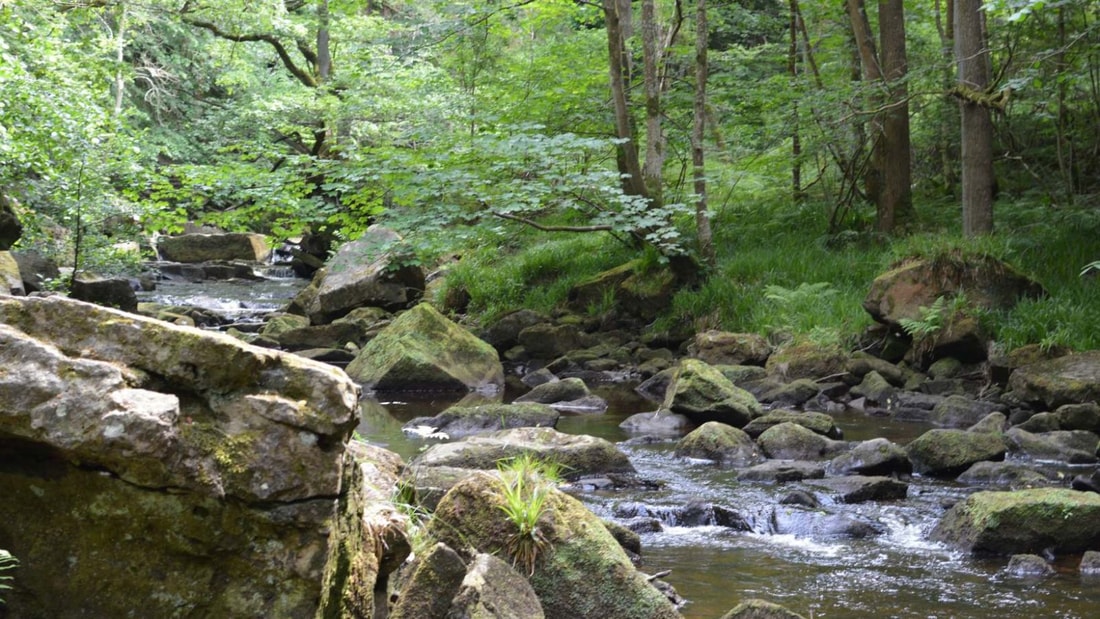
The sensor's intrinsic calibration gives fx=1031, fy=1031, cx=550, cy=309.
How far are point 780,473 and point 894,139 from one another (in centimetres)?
898

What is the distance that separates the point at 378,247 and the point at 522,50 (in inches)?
217

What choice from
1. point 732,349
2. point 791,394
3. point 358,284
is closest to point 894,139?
point 732,349

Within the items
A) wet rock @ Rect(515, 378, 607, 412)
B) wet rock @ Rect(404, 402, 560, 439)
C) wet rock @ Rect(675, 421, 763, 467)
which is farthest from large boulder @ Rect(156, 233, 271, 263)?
wet rock @ Rect(675, 421, 763, 467)

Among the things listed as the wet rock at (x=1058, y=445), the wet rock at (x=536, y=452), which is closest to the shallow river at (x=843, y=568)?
the wet rock at (x=536, y=452)

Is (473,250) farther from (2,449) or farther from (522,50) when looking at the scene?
(2,449)

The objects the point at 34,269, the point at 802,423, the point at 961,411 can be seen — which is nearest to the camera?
the point at 802,423

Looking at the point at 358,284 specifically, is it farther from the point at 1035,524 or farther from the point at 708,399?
the point at 1035,524

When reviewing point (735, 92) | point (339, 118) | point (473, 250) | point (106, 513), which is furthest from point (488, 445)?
point (339, 118)

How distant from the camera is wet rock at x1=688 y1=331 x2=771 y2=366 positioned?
45.7ft

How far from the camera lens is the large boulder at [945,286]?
12.5 meters

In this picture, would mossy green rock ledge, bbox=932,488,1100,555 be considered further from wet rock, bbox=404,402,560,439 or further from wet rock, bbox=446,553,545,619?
wet rock, bbox=404,402,560,439

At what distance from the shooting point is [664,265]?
1645 centimetres

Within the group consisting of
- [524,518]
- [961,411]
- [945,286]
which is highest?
[945,286]

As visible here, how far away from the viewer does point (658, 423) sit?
1090 cm
